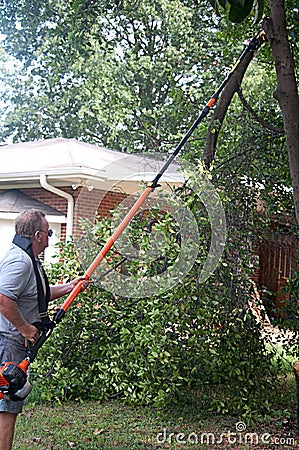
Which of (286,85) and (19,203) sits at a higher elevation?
(286,85)

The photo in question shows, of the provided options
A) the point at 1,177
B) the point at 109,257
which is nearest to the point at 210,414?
the point at 109,257

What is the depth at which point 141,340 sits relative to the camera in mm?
5812

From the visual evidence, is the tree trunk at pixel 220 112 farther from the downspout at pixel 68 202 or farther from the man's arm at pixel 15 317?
the downspout at pixel 68 202

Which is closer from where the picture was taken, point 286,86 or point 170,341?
point 286,86

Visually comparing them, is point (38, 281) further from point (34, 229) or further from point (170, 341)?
point (170, 341)

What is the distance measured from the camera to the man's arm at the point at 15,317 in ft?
13.0

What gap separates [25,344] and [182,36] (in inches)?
642

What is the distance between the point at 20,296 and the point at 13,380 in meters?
0.55

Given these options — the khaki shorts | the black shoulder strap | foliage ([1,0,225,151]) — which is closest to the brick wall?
the black shoulder strap

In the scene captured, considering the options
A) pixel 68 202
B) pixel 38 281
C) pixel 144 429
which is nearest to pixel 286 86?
pixel 38 281

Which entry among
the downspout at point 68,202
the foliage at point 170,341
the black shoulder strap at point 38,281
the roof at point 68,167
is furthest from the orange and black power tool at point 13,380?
the downspout at point 68,202

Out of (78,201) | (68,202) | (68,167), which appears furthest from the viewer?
(68,202)

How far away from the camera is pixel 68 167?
10.2 metres

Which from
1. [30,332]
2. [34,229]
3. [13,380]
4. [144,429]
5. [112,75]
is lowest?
[144,429]
